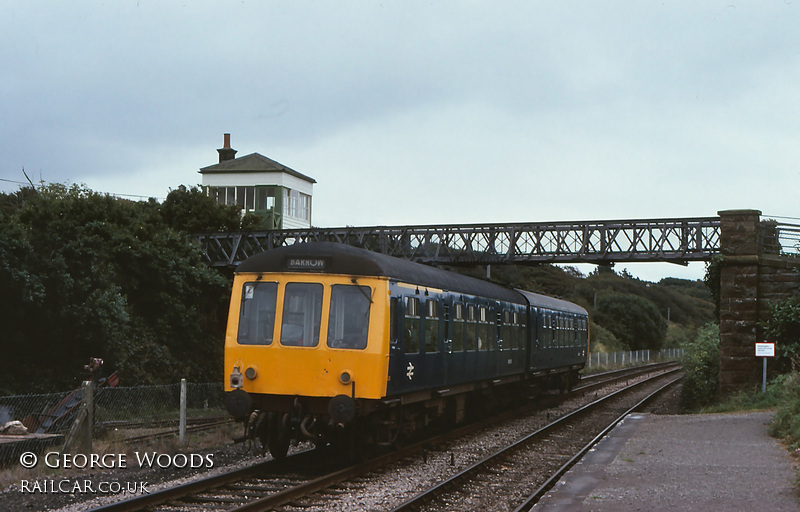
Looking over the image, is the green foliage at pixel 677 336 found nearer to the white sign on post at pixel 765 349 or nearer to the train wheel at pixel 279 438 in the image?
the white sign on post at pixel 765 349

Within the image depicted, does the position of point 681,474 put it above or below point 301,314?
below

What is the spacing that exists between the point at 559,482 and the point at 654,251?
31626 millimetres

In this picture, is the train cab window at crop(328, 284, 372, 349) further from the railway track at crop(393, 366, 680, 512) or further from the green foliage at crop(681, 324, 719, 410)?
the green foliage at crop(681, 324, 719, 410)

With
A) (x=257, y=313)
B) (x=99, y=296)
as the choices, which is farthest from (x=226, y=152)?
(x=257, y=313)

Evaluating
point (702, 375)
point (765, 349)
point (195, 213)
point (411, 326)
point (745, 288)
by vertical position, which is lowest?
point (702, 375)

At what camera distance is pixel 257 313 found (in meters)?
12.6

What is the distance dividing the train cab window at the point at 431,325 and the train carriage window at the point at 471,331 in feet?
5.84

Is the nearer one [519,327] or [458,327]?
[458,327]

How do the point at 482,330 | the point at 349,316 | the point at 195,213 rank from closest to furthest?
the point at 349,316 < the point at 482,330 < the point at 195,213

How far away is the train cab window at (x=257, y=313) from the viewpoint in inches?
493

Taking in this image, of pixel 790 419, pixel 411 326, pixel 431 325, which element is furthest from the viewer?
pixel 790 419

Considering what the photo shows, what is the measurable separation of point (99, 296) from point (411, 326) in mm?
18042

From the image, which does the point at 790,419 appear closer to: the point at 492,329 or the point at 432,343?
the point at 492,329

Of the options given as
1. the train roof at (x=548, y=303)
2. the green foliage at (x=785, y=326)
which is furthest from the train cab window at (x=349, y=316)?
the green foliage at (x=785, y=326)
